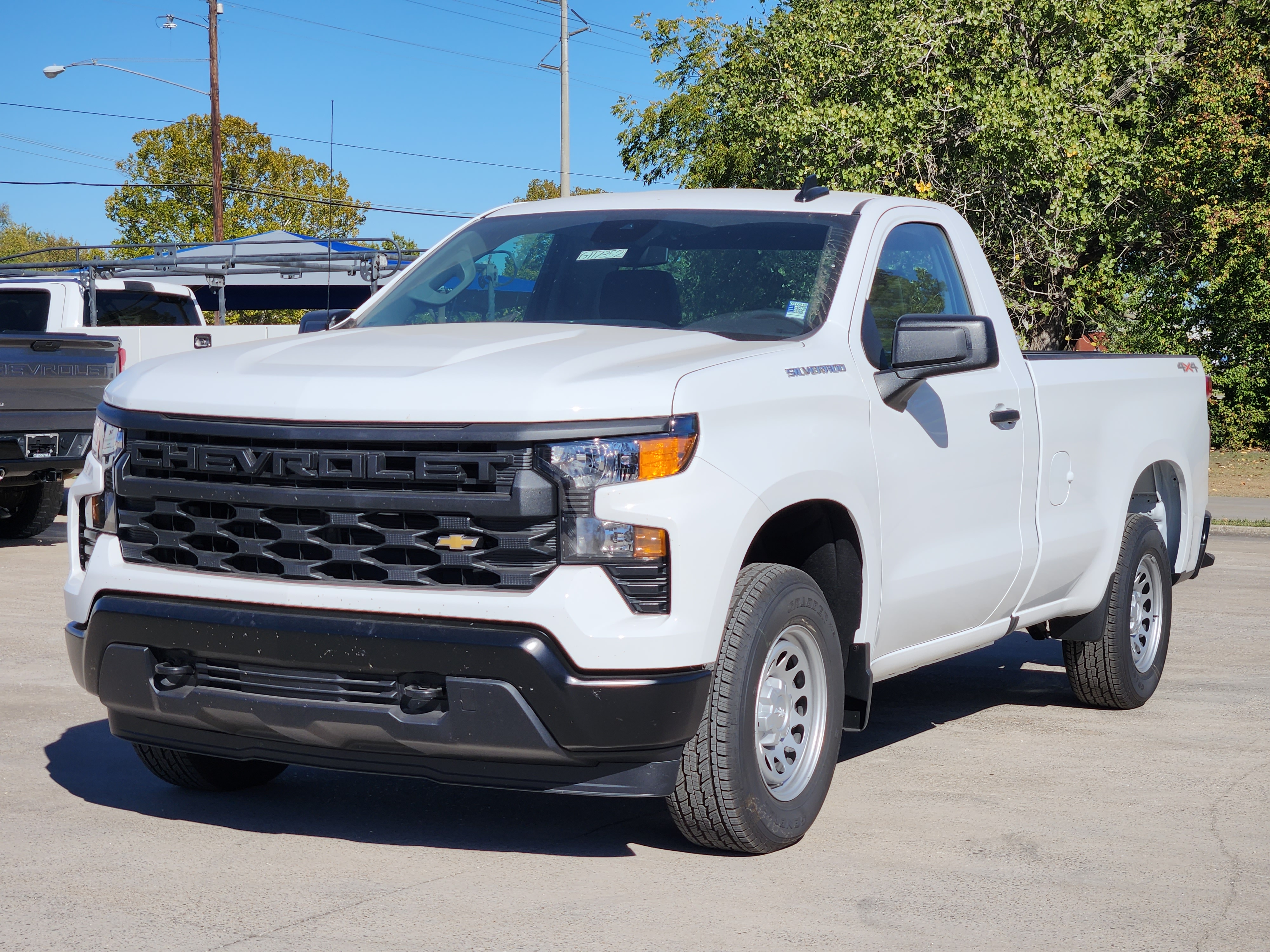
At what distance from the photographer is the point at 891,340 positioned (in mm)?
5320

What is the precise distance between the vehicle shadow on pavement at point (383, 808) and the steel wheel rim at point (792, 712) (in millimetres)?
381

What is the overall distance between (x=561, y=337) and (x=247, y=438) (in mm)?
1037

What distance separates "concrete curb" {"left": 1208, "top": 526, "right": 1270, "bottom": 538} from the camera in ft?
49.6

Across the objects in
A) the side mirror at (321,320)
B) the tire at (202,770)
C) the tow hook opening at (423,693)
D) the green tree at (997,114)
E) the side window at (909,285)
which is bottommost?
the tire at (202,770)

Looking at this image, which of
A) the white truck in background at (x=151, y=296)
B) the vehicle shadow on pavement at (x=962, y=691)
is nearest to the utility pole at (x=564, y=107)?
the white truck in background at (x=151, y=296)

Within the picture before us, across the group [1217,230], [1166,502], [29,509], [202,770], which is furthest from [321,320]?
[1217,230]

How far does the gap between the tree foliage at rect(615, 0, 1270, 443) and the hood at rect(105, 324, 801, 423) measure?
683 inches

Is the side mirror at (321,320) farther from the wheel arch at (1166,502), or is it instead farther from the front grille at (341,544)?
the wheel arch at (1166,502)

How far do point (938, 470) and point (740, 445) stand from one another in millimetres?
1299

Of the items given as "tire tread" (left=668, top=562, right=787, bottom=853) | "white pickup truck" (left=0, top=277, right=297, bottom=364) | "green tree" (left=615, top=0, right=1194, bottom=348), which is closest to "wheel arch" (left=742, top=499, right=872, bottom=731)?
"tire tread" (left=668, top=562, right=787, bottom=853)

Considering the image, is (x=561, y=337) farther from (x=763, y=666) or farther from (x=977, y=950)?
(x=977, y=950)

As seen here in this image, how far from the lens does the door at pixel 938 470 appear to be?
16.6ft

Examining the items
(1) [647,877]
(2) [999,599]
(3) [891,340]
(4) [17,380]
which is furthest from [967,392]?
(4) [17,380]

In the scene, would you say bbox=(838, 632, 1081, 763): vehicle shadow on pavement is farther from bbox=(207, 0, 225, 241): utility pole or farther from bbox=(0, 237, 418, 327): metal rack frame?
bbox=(207, 0, 225, 241): utility pole
